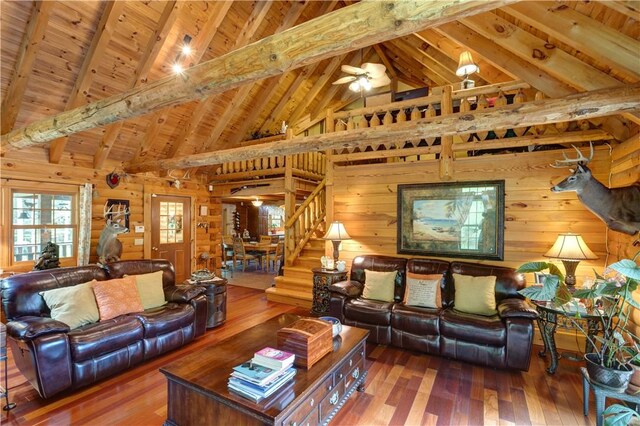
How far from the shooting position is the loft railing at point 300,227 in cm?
583

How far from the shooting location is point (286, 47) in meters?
1.76

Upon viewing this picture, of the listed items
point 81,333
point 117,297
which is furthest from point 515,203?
point 81,333

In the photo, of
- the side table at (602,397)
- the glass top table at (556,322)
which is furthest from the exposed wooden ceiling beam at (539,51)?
the side table at (602,397)

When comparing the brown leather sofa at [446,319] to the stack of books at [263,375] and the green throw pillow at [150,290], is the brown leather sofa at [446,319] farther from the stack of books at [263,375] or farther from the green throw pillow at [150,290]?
the green throw pillow at [150,290]

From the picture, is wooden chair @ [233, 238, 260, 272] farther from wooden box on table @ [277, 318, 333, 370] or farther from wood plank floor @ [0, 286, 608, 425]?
wooden box on table @ [277, 318, 333, 370]

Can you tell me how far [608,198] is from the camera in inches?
115

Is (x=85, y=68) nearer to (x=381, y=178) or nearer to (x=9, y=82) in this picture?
(x=9, y=82)

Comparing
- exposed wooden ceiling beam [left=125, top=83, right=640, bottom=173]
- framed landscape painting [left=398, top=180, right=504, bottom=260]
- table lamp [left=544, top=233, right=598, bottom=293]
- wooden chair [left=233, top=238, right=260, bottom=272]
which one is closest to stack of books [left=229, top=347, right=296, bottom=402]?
exposed wooden ceiling beam [left=125, top=83, right=640, bottom=173]

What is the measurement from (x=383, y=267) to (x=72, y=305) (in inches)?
139

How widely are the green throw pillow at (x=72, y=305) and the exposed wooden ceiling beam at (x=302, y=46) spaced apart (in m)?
1.75

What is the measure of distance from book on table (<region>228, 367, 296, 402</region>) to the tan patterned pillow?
2214 mm

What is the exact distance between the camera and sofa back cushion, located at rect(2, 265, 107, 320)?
110 inches

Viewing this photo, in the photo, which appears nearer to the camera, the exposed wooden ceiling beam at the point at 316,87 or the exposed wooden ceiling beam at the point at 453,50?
the exposed wooden ceiling beam at the point at 453,50

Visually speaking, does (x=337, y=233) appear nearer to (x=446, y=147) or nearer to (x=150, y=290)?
(x=446, y=147)
